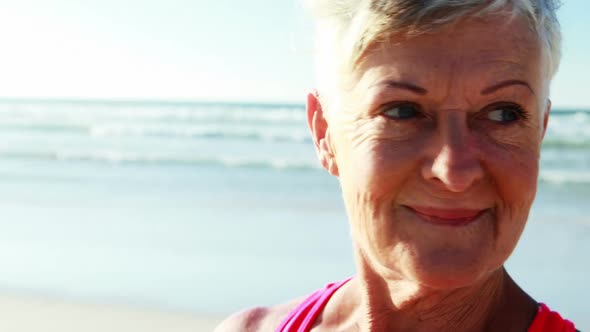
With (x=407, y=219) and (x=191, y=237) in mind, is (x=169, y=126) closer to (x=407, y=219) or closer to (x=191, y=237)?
(x=191, y=237)

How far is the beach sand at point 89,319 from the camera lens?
17.7 ft

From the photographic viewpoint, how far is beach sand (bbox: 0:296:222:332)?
17.7ft

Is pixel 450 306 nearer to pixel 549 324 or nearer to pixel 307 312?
pixel 549 324

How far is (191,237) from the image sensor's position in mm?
7543

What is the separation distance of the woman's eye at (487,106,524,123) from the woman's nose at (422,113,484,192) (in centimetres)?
7

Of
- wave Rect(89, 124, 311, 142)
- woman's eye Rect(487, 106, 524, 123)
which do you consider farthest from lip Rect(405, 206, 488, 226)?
wave Rect(89, 124, 311, 142)

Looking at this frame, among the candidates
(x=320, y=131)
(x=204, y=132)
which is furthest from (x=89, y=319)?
(x=204, y=132)

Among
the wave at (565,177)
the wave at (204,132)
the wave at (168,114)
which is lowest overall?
the wave at (565,177)

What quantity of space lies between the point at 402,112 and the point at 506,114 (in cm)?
21

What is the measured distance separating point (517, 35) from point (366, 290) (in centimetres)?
77

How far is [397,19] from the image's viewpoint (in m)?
1.62

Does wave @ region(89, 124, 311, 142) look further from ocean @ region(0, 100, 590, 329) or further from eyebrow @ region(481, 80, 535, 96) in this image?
A: eyebrow @ region(481, 80, 535, 96)

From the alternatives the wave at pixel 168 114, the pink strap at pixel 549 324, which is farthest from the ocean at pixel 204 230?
the wave at pixel 168 114

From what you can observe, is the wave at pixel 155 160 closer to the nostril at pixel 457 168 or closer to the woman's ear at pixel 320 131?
the woman's ear at pixel 320 131
